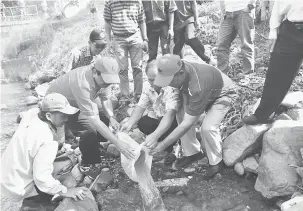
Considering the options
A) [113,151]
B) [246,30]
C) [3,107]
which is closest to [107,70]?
[113,151]

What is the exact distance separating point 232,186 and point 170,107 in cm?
122

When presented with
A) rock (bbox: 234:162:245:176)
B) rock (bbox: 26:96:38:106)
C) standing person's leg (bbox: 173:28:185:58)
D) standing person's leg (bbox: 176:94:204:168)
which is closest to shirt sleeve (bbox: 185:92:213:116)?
standing person's leg (bbox: 176:94:204:168)

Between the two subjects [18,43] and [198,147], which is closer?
[198,147]

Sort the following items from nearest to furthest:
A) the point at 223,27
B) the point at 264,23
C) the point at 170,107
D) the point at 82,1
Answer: the point at 170,107
the point at 223,27
the point at 264,23
the point at 82,1

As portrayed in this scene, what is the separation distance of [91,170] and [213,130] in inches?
72.1

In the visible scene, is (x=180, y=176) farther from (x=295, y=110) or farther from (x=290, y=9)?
(x=290, y=9)

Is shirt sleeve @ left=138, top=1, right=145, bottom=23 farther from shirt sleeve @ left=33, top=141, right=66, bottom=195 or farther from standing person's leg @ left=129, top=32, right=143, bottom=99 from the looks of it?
shirt sleeve @ left=33, top=141, right=66, bottom=195

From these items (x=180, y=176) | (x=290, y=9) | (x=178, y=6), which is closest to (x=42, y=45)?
(x=178, y=6)

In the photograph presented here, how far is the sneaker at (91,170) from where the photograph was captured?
13.5 feet

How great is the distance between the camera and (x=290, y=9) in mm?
3014

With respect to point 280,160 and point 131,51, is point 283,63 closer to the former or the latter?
point 280,160

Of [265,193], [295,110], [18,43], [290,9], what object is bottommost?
[18,43]

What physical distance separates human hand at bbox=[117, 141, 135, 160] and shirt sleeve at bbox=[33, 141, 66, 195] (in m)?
0.75

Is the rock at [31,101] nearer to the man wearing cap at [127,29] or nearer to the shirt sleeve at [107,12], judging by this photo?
the man wearing cap at [127,29]
